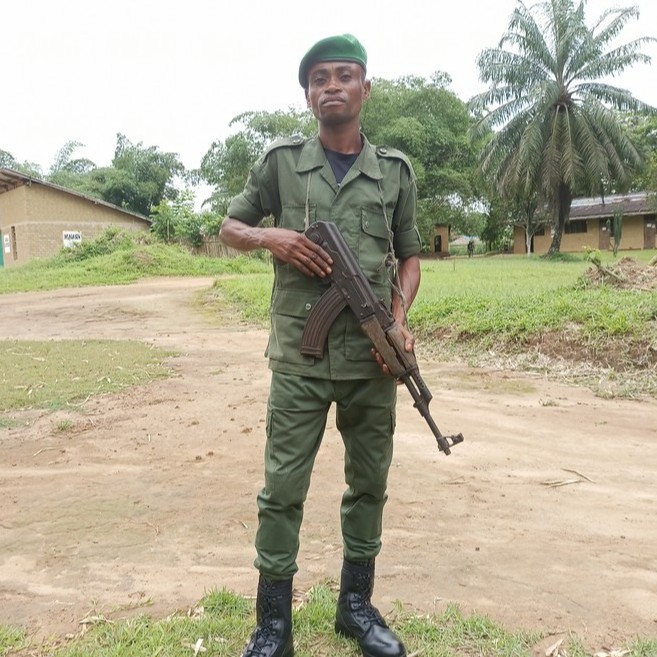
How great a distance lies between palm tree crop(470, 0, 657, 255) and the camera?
24.5 meters

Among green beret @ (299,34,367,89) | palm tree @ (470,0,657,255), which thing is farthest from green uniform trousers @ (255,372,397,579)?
palm tree @ (470,0,657,255)

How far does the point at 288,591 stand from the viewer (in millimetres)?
2107

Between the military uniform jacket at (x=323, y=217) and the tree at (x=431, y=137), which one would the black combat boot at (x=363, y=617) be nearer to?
the military uniform jacket at (x=323, y=217)

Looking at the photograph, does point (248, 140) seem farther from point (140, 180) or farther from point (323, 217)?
point (323, 217)

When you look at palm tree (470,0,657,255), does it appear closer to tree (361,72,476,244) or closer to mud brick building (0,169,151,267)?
tree (361,72,476,244)

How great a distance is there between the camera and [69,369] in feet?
21.8

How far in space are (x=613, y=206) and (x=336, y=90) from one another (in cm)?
3522

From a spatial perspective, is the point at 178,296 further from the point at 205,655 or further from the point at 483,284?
the point at 205,655

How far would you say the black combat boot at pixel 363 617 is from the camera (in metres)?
2.06

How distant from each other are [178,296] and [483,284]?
7.03 meters

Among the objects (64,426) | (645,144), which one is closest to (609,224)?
(645,144)

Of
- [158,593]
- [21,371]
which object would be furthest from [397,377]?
[21,371]

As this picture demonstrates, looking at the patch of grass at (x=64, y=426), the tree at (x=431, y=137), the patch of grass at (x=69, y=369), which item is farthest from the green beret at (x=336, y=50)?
the tree at (x=431, y=137)

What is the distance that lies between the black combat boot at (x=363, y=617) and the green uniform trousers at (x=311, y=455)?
53mm
